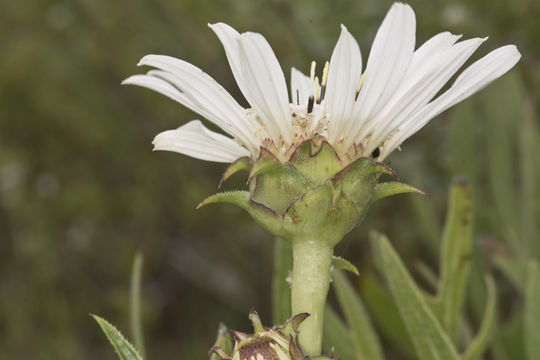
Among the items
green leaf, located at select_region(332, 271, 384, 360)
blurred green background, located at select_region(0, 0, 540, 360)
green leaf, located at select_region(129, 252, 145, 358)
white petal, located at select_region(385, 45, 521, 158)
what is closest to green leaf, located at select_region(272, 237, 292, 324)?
green leaf, located at select_region(332, 271, 384, 360)

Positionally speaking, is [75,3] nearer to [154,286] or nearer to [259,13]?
[259,13]

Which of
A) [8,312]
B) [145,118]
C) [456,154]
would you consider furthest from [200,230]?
[456,154]

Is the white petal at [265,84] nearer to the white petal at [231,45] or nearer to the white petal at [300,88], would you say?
the white petal at [231,45]

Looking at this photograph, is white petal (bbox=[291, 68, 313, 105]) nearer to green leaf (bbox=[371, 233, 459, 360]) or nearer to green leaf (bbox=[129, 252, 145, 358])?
green leaf (bbox=[371, 233, 459, 360])

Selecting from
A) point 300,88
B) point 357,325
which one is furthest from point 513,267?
point 300,88

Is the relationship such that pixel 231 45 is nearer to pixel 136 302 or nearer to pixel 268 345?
pixel 268 345

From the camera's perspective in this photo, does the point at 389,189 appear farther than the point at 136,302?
No
